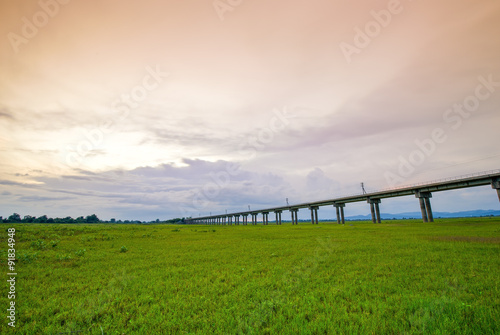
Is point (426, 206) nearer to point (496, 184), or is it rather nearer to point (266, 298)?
point (496, 184)

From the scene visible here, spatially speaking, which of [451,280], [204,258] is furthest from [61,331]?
[451,280]

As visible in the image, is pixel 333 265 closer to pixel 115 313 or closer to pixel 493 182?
pixel 115 313

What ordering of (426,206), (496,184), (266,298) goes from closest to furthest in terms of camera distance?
(266,298) → (496,184) → (426,206)

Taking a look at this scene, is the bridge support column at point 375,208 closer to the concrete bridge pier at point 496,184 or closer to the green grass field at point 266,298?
the concrete bridge pier at point 496,184

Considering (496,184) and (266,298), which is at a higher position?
(496,184)

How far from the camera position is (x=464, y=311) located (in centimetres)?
554

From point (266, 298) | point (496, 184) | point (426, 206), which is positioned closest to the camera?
point (266, 298)

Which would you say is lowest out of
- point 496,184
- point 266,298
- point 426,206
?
point 266,298

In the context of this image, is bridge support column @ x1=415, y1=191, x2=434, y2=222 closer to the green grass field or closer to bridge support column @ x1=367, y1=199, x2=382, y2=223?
bridge support column @ x1=367, y1=199, x2=382, y2=223

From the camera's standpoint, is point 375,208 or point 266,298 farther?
point 375,208

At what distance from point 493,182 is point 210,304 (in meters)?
65.7

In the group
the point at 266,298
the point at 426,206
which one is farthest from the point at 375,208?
the point at 266,298

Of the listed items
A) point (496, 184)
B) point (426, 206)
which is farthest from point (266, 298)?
point (426, 206)

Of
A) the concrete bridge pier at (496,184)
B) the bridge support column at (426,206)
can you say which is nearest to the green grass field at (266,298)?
the concrete bridge pier at (496,184)
